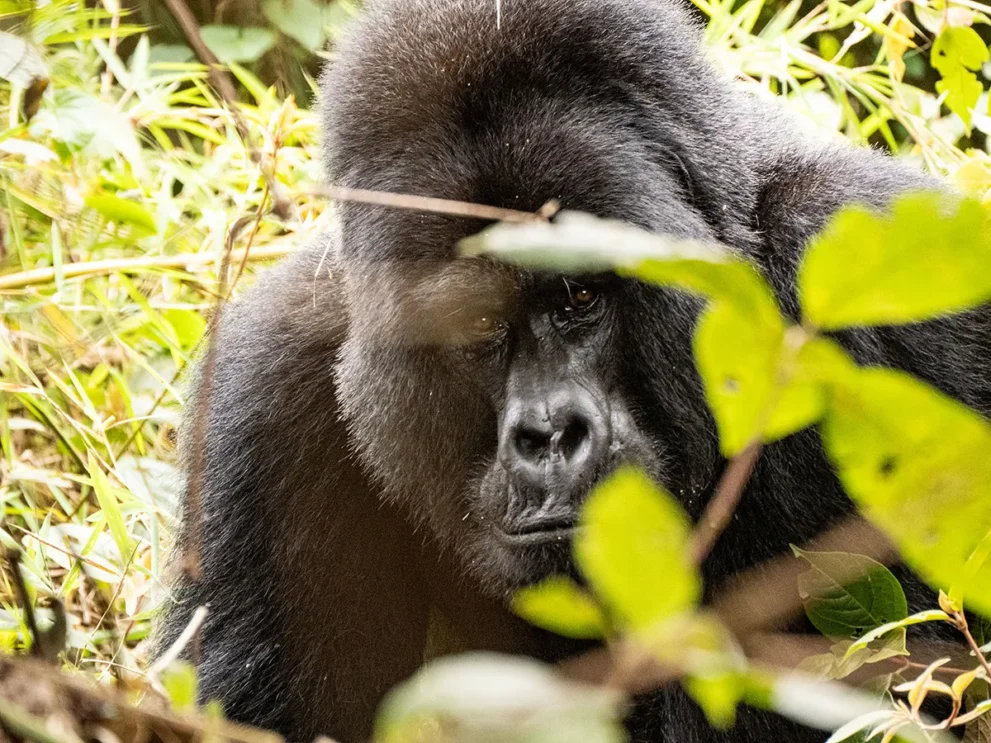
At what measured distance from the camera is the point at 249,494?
2.77m

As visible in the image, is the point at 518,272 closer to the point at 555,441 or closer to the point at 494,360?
the point at 494,360

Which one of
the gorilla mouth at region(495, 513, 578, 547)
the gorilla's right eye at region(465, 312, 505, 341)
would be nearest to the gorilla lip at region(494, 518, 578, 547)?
the gorilla mouth at region(495, 513, 578, 547)

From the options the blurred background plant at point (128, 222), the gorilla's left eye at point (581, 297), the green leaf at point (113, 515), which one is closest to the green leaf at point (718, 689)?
the gorilla's left eye at point (581, 297)

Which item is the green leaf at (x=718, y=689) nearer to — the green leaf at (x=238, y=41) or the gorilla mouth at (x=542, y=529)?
the gorilla mouth at (x=542, y=529)

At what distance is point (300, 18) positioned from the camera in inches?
174

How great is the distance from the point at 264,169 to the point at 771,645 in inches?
51.6

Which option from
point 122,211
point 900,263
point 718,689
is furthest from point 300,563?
point 900,263

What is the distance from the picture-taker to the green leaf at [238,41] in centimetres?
443

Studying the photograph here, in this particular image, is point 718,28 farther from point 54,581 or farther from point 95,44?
point 54,581

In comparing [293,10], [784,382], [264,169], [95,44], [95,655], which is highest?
[784,382]

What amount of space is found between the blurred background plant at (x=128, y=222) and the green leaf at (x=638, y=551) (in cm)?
182

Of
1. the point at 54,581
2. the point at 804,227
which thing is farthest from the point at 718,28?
the point at 54,581

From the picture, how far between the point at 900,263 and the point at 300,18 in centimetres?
416

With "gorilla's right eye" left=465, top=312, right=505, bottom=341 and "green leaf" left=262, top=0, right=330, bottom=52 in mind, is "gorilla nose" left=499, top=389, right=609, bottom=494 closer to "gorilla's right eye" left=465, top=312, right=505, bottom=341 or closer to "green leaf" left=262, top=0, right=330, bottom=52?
"gorilla's right eye" left=465, top=312, right=505, bottom=341
